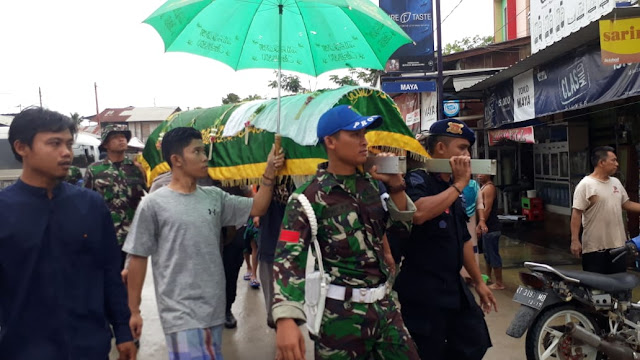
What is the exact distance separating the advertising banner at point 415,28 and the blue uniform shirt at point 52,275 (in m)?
8.21

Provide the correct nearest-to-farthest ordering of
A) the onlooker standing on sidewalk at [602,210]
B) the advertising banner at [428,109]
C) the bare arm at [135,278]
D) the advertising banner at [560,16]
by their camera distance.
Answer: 1. the bare arm at [135,278]
2. the onlooker standing on sidewalk at [602,210]
3. the advertising banner at [560,16]
4. the advertising banner at [428,109]

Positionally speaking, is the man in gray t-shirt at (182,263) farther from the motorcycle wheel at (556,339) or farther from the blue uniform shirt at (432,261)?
the motorcycle wheel at (556,339)

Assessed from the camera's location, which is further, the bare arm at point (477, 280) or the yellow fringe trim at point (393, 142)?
the yellow fringe trim at point (393, 142)

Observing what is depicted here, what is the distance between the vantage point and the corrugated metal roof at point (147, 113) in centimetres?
5709

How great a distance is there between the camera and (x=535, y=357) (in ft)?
12.0

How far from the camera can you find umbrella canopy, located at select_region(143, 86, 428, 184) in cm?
324

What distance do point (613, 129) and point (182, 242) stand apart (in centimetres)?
846

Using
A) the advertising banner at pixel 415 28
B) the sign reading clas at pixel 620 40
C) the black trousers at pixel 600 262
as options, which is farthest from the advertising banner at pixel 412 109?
the sign reading clas at pixel 620 40

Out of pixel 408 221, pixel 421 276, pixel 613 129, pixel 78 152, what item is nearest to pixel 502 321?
pixel 421 276

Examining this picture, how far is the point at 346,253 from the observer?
7.50 ft

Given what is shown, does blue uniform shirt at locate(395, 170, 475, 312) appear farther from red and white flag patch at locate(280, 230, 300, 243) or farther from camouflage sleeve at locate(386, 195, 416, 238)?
red and white flag patch at locate(280, 230, 300, 243)

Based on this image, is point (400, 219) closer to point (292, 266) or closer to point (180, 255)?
point (292, 266)

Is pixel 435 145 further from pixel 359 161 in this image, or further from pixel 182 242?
pixel 182 242

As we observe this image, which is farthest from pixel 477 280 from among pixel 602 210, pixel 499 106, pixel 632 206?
pixel 499 106
